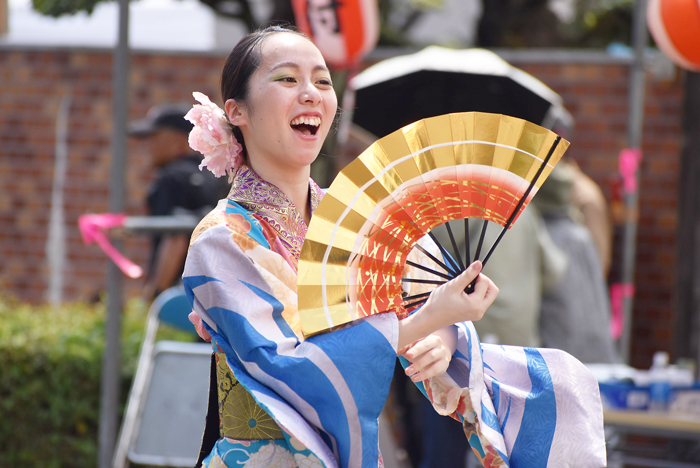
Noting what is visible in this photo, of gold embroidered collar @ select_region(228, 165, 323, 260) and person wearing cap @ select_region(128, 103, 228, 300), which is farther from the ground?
person wearing cap @ select_region(128, 103, 228, 300)

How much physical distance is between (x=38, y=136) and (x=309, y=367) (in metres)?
5.45

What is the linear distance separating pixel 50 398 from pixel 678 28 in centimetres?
325

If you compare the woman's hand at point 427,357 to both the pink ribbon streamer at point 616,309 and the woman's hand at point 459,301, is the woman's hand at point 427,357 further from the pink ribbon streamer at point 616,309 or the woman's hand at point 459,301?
the pink ribbon streamer at point 616,309

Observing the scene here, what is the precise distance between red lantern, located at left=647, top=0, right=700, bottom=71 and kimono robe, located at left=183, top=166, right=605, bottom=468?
2084mm

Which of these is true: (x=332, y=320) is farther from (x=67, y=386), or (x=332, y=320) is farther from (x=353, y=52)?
(x=67, y=386)

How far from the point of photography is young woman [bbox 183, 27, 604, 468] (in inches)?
47.9

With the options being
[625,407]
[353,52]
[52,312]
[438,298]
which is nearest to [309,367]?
[438,298]

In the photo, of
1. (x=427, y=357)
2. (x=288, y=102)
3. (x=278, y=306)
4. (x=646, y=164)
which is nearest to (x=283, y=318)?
(x=278, y=306)

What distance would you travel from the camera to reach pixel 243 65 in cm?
144

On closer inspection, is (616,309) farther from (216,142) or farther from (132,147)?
(216,142)

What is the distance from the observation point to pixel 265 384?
1.24 m

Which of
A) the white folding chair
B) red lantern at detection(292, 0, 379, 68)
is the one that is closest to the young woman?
the white folding chair

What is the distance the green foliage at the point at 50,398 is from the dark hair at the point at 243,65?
2426 millimetres

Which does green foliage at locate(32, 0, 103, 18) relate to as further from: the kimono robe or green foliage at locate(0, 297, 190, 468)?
the kimono robe
